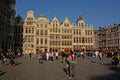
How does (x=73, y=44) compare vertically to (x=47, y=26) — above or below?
below

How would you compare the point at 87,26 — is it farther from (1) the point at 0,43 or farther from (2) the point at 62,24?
(1) the point at 0,43

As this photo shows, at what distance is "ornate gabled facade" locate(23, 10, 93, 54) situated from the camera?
9538 cm

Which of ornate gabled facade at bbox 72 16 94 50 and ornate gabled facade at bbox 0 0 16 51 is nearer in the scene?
ornate gabled facade at bbox 0 0 16 51

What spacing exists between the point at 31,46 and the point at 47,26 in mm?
9322

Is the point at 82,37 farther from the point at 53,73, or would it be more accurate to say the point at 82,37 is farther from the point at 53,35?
the point at 53,73

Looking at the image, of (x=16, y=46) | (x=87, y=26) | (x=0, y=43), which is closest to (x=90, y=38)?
(x=87, y=26)

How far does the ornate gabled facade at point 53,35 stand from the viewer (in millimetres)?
95375

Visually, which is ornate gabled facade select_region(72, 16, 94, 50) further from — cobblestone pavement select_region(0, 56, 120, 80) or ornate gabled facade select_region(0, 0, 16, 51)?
cobblestone pavement select_region(0, 56, 120, 80)

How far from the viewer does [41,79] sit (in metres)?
17.1

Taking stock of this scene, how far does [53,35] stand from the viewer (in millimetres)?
98812

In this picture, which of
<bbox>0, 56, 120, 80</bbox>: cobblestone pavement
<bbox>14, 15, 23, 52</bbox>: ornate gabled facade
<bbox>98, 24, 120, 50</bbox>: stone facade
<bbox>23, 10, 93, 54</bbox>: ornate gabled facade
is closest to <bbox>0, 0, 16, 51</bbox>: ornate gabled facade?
<bbox>14, 15, 23, 52</bbox>: ornate gabled facade

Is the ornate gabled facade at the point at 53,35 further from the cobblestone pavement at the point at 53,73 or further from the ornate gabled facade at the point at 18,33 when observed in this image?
the cobblestone pavement at the point at 53,73

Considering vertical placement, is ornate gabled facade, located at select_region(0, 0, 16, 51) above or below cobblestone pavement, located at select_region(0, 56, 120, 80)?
above

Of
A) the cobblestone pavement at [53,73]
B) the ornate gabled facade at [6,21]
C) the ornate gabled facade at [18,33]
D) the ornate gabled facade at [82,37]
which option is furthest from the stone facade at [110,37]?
the cobblestone pavement at [53,73]
